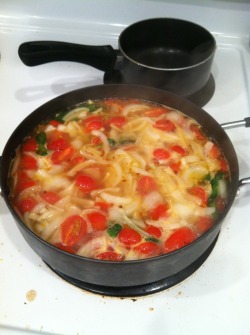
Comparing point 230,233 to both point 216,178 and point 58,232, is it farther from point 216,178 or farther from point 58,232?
point 58,232

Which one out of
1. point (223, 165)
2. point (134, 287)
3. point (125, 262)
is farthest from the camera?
point (223, 165)

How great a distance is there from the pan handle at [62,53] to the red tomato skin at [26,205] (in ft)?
2.08

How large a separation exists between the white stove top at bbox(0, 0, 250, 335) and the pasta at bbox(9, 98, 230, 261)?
17cm

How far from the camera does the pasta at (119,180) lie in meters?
1.19

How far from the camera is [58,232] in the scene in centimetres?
120

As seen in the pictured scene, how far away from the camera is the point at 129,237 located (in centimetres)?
117

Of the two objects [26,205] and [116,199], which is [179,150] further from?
[26,205]

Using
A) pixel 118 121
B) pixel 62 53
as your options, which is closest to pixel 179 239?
pixel 118 121

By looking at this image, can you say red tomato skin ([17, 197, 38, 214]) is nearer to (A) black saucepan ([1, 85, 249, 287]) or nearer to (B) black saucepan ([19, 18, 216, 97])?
(A) black saucepan ([1, 85, 249, 287])

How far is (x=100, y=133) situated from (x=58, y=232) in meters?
0.45

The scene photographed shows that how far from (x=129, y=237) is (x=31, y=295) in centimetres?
35

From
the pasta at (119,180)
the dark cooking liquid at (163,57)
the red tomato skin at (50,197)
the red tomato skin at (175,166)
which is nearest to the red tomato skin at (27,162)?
the pasta at (119,180)

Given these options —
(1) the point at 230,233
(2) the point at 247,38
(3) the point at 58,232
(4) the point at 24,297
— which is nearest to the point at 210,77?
(2) the point at 247,38

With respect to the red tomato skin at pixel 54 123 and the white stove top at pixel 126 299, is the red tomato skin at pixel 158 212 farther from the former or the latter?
the red tomato skin at pixel 54 123
